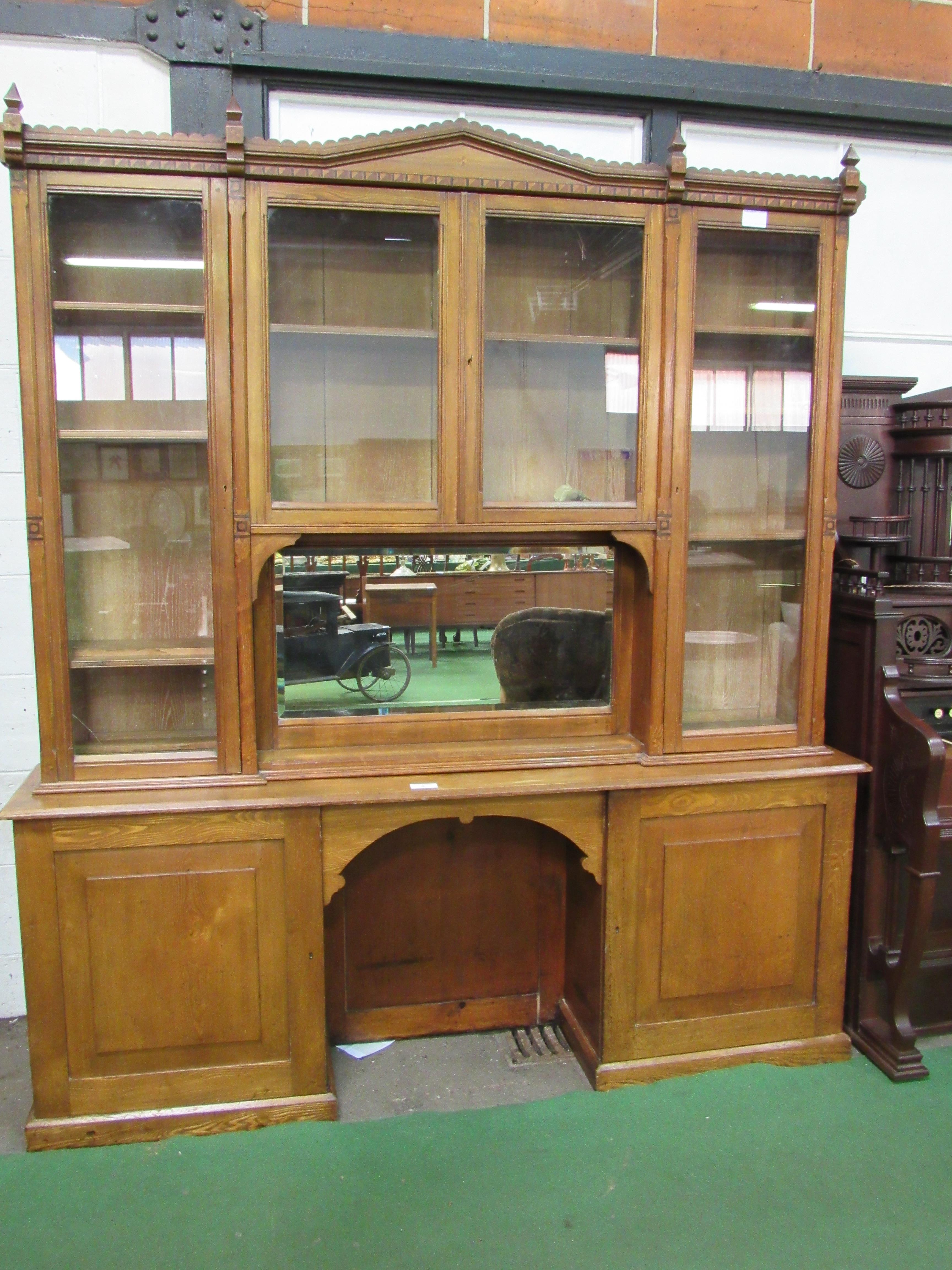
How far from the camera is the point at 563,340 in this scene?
2.43 m

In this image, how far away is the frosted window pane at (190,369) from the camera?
2262mm

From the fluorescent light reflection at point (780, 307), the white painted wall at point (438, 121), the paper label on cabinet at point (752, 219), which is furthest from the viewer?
the white painted wall at point (438, 121)

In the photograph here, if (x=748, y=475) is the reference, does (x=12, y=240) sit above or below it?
above

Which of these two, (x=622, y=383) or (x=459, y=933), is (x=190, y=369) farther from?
(x=459, y=933)

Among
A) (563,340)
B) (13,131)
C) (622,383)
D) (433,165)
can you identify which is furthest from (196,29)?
(622,383)

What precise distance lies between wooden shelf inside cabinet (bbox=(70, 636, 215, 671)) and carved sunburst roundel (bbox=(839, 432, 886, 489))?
1929mm

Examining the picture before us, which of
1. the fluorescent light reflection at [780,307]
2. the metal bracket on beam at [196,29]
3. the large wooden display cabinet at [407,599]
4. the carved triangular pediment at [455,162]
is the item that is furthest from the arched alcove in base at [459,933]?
the metal bracket on beam at [196,29]

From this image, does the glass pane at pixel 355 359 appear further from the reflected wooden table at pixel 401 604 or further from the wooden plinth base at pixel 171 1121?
the wooden plinth base at pixel 171 1121

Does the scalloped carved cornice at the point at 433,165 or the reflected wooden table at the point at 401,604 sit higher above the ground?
the scalloped carved cornice at the point at 433,165

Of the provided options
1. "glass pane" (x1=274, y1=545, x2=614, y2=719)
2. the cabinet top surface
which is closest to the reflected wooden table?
"glass pane" (x1=274, y1=545, x2=614, y2=719)

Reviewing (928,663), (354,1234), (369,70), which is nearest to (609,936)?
(354,1234)

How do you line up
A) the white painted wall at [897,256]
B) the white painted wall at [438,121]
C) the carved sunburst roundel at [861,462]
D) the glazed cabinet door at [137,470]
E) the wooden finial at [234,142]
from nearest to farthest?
the wooden finial at [234,142], the glazed cabinet door at [137,470], the white painted wall at [438,121], the carved sunburst roundel at [861,462], the white painted wall at [897,256]

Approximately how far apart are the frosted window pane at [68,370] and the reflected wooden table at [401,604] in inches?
34.1

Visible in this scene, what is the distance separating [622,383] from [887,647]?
40.6 inches
